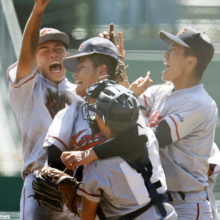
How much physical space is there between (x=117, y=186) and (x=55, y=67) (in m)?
1.15

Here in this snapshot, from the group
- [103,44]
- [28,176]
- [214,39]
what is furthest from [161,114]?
[214,39]

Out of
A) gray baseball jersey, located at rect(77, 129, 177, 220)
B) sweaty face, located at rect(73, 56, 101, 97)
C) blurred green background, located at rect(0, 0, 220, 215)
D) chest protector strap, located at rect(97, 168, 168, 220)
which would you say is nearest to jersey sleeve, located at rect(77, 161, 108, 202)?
gray baseball jersey, located at rect(77, 129, 177, 220)

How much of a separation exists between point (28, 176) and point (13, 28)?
2.04 m

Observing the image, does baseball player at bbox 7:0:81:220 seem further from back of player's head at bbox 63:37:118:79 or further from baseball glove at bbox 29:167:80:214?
baseball glove at bbox 29:167:80:214

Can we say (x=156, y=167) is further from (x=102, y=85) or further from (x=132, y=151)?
(x=102, y=85)

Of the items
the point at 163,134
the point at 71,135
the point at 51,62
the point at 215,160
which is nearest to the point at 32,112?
the point at 51,62

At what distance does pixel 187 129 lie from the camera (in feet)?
6.26

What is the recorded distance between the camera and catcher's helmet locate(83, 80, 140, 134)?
142 centimetres

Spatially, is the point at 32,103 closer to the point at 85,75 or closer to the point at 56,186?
the point at 85,75

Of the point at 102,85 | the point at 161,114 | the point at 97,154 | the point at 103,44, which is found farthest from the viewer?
the point at 161,114

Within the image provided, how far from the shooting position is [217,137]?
3607 mm

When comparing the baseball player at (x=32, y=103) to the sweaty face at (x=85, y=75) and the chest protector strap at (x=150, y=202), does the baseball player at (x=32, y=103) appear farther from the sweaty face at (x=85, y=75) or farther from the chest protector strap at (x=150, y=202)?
the chest protector strap at (x=150, y=202)

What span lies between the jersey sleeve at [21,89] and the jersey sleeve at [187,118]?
803mm

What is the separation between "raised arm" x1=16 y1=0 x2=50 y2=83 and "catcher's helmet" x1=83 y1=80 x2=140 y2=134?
2.15 feet
